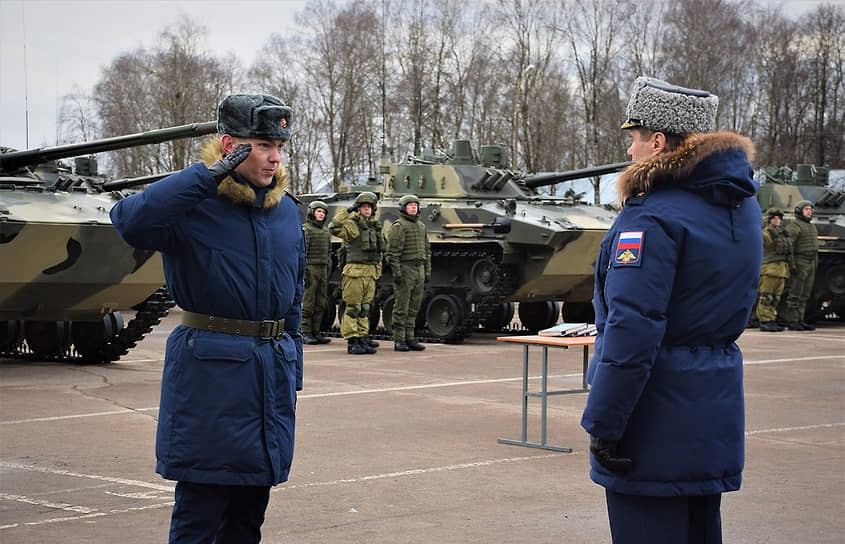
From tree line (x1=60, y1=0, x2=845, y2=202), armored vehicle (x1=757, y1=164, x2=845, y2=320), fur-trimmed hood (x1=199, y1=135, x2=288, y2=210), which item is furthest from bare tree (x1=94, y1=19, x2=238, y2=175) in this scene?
fur-trimmed hood (x1=199, y1=135, x2=288, y2=210)

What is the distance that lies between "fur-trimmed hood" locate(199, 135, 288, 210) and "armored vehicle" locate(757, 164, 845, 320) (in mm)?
20746

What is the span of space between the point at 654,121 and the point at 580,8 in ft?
125

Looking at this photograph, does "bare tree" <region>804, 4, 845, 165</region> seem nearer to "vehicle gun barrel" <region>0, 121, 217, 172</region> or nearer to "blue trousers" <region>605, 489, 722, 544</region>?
"vehicle gun barrel" <region>0, 121, 217, 172</region>

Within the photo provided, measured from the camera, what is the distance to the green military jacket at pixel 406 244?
17328mm

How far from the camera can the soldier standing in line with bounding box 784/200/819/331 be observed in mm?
22328

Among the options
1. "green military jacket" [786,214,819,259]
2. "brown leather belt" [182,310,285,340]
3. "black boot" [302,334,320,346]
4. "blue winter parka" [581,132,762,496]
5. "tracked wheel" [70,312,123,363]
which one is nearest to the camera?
"blue winter parka" [581,132,762,496]

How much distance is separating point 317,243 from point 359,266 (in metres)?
1.53

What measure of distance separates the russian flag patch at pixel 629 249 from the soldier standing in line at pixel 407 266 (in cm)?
1313

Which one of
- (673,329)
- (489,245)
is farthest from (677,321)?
(489,245)

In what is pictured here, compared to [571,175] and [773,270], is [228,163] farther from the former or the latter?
[773,270]

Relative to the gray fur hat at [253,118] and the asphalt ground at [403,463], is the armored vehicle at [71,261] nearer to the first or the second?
the asphalt ground at [403,463]

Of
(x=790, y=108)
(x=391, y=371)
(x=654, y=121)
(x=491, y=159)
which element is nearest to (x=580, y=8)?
(x=790, y=108)

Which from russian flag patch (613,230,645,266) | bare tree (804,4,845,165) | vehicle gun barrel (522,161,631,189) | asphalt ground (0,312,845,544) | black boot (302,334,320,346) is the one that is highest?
bare tree (804,4,845,165)

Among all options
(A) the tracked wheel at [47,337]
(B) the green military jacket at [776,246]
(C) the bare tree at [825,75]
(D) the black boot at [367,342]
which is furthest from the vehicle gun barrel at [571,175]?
(C) the bare tree at [825,75]
